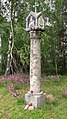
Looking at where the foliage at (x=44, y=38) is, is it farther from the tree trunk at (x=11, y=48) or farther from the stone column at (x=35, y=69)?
the stone column at (x=35, y=69)

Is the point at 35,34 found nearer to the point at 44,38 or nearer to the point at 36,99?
the point at 36,99

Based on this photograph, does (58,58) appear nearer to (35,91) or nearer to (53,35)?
(53,35)

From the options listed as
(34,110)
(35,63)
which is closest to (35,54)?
(35,63)

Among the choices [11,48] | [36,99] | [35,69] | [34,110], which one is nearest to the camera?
[34,110]

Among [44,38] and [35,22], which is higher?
[35,22]

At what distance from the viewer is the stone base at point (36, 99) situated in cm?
801

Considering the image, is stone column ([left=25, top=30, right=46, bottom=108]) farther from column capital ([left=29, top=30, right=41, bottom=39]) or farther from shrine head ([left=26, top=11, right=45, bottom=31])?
shrine head ([left=26, top=11, right=45, bottom=31])

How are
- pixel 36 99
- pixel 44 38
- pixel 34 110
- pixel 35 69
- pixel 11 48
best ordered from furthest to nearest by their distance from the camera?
pixel 11 48 → pixel 44 38 → pixel 35 69 → pixel 36 99 → pixel 34 110

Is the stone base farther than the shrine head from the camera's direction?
No

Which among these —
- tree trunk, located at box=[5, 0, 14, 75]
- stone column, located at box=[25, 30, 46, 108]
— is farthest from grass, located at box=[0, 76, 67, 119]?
tree trunk, located at box=[5, 0, 14, 75]

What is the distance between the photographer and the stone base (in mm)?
8008

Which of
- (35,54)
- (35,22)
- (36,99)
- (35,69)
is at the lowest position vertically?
(36,99)

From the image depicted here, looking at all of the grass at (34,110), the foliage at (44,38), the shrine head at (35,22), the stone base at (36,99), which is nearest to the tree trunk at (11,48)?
the foliage at (44,38)

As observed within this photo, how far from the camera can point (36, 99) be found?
801 centimetres
